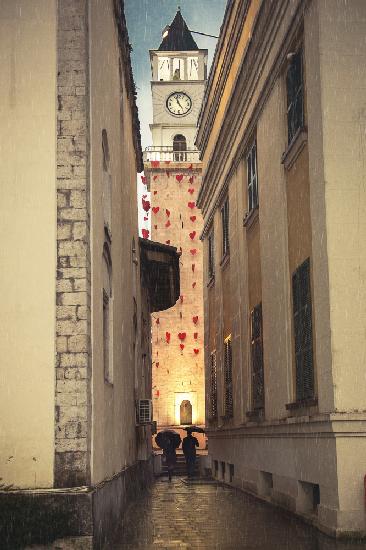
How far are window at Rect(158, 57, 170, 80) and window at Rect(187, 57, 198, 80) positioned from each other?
142 cm

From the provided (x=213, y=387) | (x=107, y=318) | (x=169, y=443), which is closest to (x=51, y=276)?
(x=107, y=318)

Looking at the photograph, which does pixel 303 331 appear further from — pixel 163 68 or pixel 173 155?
pixel 163 68

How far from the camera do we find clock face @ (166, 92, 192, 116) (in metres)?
55.1

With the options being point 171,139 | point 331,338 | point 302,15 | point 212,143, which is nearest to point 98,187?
point 331,338

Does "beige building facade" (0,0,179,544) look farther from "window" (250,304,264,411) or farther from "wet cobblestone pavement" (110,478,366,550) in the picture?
"window" (250,304,264,411)

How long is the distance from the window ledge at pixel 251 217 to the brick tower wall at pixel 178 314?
2765 cm

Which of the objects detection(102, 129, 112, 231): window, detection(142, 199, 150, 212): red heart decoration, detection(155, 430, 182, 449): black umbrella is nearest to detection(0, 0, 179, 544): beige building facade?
detection(102, 129, 112, 231): window

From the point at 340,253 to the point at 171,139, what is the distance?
145 feet

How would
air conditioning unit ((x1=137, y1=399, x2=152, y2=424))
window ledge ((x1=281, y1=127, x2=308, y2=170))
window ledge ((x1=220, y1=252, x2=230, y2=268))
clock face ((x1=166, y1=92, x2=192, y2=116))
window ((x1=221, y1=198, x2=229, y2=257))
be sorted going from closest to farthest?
window ledge ((x1=281, y1=127, x2=308, y2=170))
air conditioning unit ((x1=137, y1=399, x2=152, y2=424))
window ledge ((x1=220, y1=252, x2=230, y2=268))
window ((x1=221, y1=198, x2=229, y2=257))
clock face ((x1=166, y1=92, x2=192, y2=116))

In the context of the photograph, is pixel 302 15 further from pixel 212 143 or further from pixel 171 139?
pixel 171 139

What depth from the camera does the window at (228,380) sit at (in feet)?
68.5

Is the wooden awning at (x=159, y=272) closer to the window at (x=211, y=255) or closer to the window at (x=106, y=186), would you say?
the window at (x=211, y=255)

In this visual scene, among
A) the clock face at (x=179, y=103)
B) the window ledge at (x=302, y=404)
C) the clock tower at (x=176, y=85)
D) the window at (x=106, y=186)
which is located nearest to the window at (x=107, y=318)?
the window at (x=106, y=186)

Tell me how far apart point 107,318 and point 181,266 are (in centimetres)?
3480
